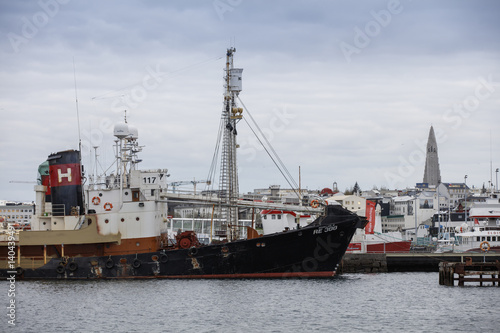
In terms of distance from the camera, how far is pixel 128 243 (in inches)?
1919

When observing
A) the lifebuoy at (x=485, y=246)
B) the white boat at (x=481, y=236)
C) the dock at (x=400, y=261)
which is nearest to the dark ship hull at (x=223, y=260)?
the dock at (x=400, y=261)

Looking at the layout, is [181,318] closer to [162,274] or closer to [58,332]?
[58,332]

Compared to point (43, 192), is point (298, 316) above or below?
below

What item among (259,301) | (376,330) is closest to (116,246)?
(259,301)

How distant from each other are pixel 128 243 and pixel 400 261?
22.3 meters

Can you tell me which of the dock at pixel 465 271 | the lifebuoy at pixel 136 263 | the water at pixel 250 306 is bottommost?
the water at pixel 250 306

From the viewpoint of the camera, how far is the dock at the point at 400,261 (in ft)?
195

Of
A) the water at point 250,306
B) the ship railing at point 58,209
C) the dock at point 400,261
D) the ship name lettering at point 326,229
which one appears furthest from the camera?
the dock at point 400,261

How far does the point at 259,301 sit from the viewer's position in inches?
1561

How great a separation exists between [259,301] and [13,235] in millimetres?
18529

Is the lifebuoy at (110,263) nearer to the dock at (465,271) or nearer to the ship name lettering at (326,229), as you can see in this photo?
the ship name lettering at (326,229)

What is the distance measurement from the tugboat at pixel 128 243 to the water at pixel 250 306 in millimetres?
1137

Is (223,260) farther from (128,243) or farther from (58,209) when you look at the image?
(58,209)

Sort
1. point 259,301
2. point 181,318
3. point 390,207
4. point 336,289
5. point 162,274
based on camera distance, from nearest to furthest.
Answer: point 181,318, point 259,301, point 336,289, point 162,274, point 390,207
